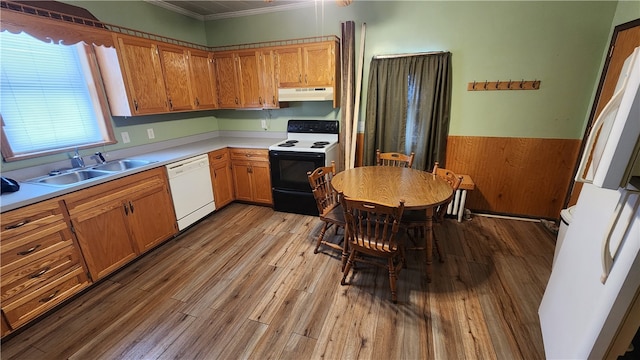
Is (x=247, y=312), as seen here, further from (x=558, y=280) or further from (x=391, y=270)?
(x=558, y=280)

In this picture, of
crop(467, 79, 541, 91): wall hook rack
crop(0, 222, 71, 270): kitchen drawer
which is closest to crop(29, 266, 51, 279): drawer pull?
crop(0, 222, 71, 270): kitchen drawer

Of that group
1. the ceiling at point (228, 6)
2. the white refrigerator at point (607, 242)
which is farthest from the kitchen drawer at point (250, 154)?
the white refrigerator at point (607, 242)

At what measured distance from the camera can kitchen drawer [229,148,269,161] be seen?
132 inches

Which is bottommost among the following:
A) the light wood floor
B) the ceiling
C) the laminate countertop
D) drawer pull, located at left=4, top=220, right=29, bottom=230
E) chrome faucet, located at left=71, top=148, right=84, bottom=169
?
the light wood floor

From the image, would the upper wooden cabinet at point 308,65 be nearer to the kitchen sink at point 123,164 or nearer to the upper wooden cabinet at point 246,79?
the upper wooden cabinet at point 246,79

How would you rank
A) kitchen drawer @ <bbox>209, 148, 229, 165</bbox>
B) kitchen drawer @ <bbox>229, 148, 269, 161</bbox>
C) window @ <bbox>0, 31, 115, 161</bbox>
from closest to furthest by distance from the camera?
window @ <bbox>0, 31, 115, 161</bbox> < kitchen drawer @ <bbox>209, 148, 229, 165</bbox> < kitchen drawer @ <bbox>229, 148, 269, 161</bbox>

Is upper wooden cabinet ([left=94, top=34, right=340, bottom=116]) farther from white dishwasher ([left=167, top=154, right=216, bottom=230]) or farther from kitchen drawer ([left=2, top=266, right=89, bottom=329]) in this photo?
kitchen drawer ([left=2, top=266, right=89, bottom=329])

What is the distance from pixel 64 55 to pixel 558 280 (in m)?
4.26

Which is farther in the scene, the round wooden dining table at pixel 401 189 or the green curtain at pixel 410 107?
the green curtain at pixel 410 107

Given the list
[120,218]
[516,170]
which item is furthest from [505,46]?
[120,218]

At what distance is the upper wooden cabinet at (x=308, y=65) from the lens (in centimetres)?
305

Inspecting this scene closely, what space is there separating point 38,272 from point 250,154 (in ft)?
7.09

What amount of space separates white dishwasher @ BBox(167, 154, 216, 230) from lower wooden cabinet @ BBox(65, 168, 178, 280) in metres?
0.09

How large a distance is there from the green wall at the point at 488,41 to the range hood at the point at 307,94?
54 centimetres
